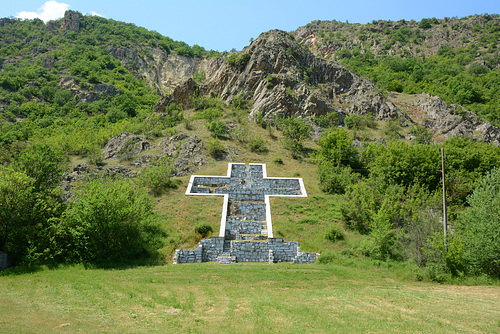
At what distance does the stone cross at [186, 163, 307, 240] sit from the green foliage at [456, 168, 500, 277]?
1081 cm

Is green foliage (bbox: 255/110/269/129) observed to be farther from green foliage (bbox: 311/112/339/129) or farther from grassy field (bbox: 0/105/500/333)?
grassy field (bbox: 0/105/500/333)

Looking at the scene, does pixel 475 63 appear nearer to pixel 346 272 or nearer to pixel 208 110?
pixel 208 110

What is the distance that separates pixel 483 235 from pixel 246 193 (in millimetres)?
16857

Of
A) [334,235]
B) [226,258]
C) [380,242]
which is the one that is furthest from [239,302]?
[334,235]

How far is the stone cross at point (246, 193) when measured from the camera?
2267 centimetres

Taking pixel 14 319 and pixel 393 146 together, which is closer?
pixel 14 319

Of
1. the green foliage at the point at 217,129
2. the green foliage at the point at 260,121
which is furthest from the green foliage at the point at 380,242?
the green foliage at the point at 260,121

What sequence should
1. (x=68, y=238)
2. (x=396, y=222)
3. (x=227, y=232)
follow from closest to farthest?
(x=68, y=238), (x=396, y=222), (x=227, y=232)

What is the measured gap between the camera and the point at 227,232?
22203mm

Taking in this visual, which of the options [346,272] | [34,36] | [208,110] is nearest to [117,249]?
[346,272]

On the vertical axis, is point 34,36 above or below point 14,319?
above

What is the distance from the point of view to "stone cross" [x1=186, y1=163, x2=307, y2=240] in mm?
22672

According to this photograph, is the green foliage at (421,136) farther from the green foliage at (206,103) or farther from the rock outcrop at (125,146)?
the rock outcrop at (125,146)

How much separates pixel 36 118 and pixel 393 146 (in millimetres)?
57643
